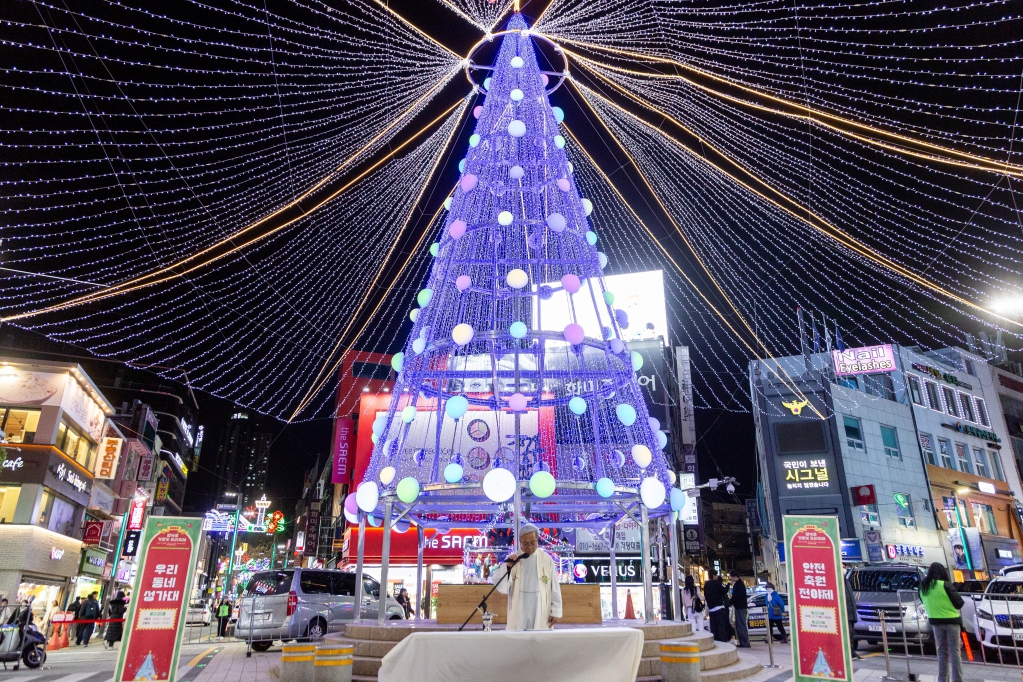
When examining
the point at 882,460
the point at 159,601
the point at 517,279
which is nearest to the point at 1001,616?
the point at 517,279

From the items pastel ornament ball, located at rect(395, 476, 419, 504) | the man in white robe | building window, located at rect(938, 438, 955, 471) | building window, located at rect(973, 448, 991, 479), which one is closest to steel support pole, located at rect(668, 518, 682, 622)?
the man in white robe

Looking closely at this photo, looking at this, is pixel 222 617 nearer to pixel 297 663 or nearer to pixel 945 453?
pixel 297 663

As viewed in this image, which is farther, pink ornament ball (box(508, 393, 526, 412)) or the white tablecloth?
pink ornament ball (box(508, 393, 526, 412))

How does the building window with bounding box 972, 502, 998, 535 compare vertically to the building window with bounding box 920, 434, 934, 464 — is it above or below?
below

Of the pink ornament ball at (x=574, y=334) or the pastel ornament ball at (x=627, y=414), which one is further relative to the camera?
the pastel ornament ball at (x=627, y=414)

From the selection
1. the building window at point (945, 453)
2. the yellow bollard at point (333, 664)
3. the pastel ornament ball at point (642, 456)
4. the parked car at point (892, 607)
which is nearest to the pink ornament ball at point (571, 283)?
the pastel ornament ball at point (642, 456)

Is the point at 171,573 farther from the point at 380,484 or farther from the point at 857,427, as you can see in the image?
the point at 857,427

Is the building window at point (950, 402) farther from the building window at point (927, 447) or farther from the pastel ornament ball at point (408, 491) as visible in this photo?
the pastel ornament ball at point (408, 491)

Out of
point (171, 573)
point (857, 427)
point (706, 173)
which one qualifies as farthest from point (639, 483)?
point (857, 427)

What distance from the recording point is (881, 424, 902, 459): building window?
1305 inches

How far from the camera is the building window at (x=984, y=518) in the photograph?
35156mm

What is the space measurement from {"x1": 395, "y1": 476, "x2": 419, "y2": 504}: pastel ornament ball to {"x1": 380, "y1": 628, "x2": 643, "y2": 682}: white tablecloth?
399 cm

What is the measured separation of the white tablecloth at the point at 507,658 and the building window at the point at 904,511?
105 feet

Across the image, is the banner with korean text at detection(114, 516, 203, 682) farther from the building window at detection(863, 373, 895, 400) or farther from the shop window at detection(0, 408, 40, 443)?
the building window at detection(863, 373, 895, 400)
